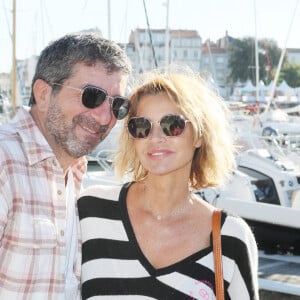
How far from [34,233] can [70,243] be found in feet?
1.10

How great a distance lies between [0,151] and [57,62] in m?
0.49

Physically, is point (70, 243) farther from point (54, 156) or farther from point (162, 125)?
point (162, 125)

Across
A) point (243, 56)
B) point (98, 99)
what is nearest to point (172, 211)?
point (98, 99)

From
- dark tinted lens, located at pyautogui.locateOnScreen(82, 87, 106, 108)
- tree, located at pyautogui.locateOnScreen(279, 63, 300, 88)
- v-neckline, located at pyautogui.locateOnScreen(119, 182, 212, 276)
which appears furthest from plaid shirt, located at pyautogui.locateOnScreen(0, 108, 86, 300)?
tree, located at pyautogui.locateOnScreen(279, 63, 300, 88)

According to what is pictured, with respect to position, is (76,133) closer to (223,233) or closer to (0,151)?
(0,151)

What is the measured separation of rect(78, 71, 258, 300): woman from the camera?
244cm

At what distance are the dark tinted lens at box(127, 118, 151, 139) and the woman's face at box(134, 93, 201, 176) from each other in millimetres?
19

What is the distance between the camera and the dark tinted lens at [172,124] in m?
2.58

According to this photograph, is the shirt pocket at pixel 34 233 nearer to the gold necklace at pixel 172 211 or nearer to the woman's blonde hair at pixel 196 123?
the gold necklace at pixel 172 211

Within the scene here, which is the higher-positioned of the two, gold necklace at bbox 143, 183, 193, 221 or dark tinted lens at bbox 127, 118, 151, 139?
dark tinted lens at bbox 127, 118, 151, 139

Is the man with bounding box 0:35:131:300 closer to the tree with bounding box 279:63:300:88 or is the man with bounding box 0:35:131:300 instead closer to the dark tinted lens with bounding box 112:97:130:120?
the dark tinted lens with bounding box 112:97:130:120

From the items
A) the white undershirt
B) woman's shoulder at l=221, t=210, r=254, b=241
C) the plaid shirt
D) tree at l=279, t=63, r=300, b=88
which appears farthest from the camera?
tree at l=279, t=63, r=300, b=88

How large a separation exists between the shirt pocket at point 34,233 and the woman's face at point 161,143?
2.05 feet

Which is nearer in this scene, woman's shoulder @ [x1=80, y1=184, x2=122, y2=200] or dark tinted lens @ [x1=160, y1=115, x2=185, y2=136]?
dark tinted lens @ [x1=160, y1=115, x2=185, y2=136]
